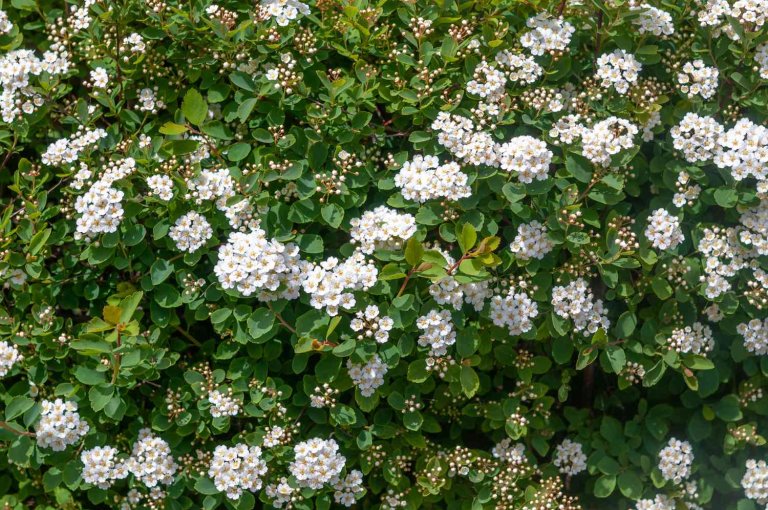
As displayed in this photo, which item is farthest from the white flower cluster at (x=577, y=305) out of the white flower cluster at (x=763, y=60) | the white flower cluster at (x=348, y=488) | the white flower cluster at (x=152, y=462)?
the white flower cluster at (x=152, y=462)

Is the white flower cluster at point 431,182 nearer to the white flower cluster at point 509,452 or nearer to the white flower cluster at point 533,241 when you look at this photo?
the white flower cluster at point 533,241

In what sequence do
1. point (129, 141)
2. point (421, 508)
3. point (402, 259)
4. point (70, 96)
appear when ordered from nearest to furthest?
1. point (402, 259)
2. point (129, 141)
3. point (421, 508)
4. point (70, 96)

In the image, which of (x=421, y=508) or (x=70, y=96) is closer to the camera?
(x=421, y=508)

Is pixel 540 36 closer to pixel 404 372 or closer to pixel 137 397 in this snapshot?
pixel 404 372

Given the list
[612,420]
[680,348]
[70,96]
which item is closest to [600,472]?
[612,420]

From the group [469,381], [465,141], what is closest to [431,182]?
[465,141]

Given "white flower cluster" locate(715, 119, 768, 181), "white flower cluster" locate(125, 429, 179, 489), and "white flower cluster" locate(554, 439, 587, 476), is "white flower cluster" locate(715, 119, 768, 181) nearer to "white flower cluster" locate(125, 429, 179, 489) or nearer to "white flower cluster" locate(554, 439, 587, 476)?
"white flower cluster" locate(554, 439, 587, 476)

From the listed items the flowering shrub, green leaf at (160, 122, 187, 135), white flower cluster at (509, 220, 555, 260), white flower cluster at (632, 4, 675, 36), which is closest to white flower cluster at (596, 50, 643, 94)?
the flowering shrub
